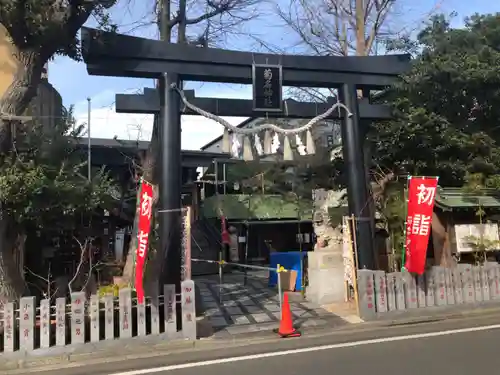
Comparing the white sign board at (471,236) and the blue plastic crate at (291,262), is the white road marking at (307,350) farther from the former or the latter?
the blue plastic crate at (291,262)

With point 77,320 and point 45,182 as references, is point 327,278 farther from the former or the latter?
point 45,182

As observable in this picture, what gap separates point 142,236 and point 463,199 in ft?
29.4

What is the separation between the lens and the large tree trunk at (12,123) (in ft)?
28.0

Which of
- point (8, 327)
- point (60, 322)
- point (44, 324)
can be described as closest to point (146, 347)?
point (60, 322)

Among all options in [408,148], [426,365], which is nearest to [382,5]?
[408,148]

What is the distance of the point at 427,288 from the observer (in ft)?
35.7

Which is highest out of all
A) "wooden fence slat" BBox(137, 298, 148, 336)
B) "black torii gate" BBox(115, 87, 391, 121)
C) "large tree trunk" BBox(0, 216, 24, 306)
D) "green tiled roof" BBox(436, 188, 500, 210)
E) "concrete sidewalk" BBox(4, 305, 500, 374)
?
"black torii gate" BBox(115, 87, 391, 121)

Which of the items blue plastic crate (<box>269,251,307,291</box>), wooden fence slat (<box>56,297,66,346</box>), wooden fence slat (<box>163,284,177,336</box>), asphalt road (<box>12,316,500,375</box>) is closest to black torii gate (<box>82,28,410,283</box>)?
wooden fence slat (<box>163,284,177,336</box>)

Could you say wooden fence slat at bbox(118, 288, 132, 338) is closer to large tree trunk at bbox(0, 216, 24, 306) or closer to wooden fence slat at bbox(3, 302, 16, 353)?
wooden fence slat at bbox(3, 302, 16, 353)

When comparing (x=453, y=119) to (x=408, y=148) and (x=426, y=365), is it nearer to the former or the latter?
(x=408, y=148)

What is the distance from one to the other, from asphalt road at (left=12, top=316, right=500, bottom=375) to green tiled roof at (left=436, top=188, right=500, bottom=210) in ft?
12.9

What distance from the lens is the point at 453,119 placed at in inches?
548

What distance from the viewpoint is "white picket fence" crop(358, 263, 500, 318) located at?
1036 centimetres

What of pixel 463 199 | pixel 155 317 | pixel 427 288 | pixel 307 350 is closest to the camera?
pixel 307 350
